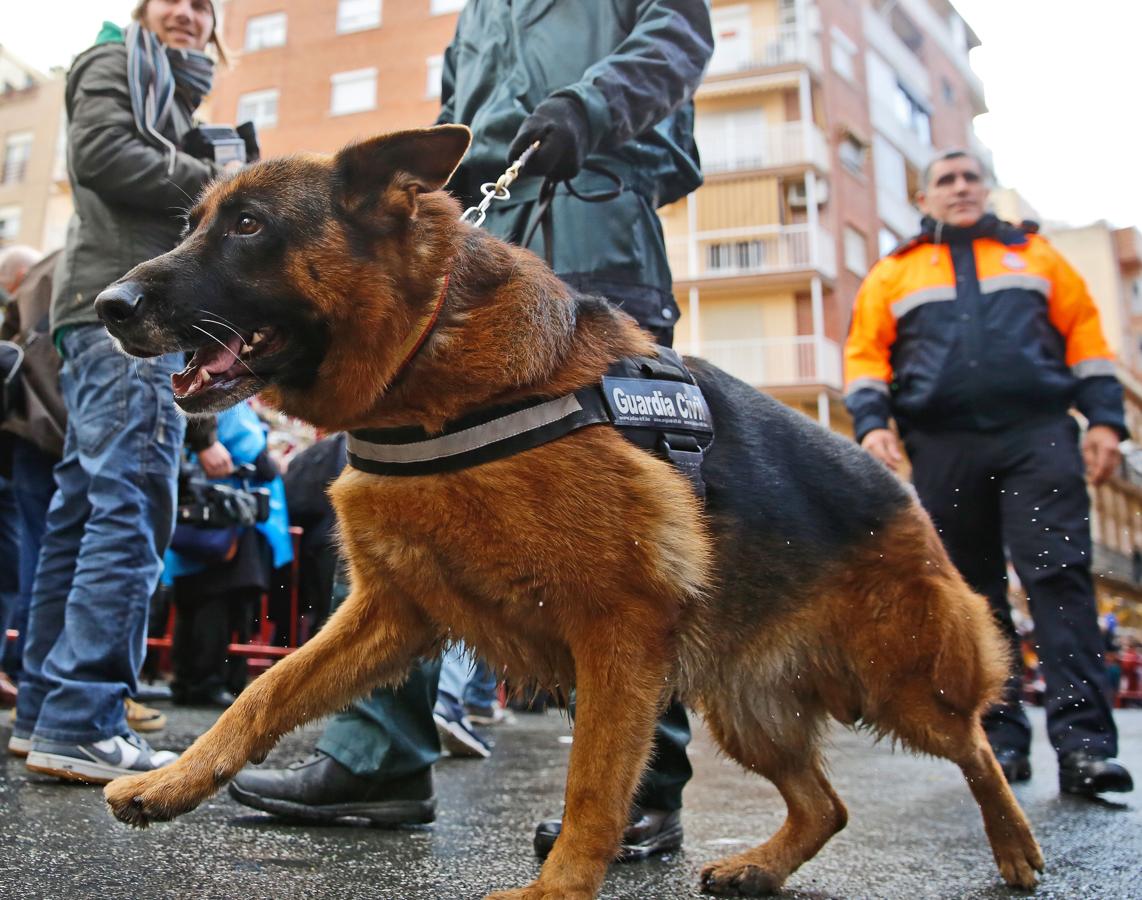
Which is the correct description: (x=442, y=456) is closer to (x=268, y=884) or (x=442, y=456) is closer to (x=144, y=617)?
(x=268, y=884)

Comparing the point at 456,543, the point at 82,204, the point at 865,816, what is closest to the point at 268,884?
the point at 456,543

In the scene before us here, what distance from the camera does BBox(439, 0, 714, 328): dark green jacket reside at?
3.02m

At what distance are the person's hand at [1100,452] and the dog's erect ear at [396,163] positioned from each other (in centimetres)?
343

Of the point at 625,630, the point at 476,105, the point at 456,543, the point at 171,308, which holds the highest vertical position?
the point at 476,105

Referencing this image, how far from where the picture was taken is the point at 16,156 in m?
35.1

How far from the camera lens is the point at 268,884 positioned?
6.93 ft

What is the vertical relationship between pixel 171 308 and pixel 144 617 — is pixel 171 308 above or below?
above

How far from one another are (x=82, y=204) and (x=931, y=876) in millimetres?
3373

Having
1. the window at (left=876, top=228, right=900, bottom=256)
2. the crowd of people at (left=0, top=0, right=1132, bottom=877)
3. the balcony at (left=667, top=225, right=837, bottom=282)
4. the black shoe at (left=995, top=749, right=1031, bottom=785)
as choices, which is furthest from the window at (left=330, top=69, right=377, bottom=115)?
the black shoe at (left=995, top=749, right=1031, bottom=785)

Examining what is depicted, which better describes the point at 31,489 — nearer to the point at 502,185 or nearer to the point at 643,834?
the point at 502,185

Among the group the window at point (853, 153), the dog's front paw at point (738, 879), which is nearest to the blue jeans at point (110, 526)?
the dog's front paw at point (738, 879)

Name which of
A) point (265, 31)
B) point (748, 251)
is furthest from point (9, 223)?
point (748, 251)

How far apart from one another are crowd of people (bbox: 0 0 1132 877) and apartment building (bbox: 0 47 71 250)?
32421mm

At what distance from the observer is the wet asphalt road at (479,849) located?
2129mm
